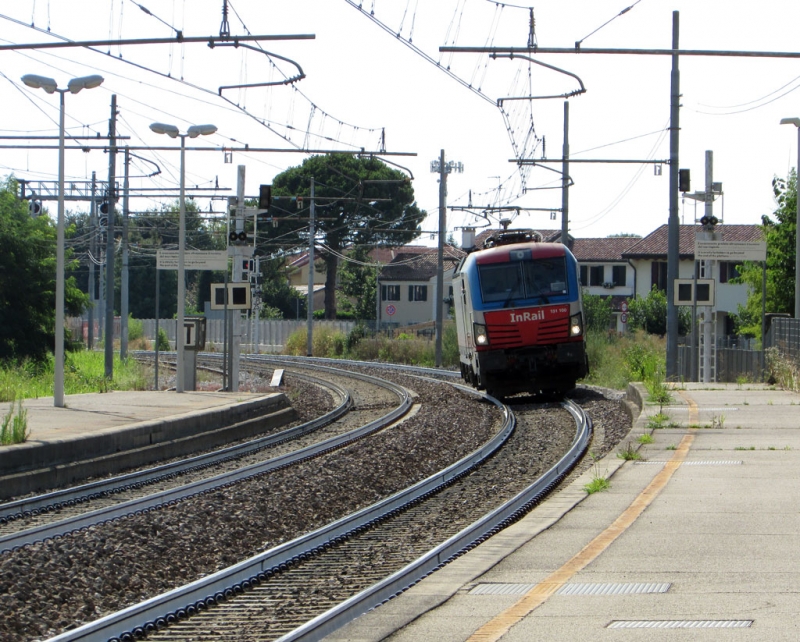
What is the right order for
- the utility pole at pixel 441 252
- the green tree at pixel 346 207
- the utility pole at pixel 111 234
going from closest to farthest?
1. the utility pole at pixel 111 234
2. the utility pole at pixel 441 252
3. the green tree at pixel 346 207

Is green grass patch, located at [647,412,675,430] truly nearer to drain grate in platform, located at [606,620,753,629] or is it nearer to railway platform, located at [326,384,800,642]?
railway platform, located at [326,384,800,642]

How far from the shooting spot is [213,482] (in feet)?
37.5

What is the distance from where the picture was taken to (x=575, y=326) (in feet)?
71.0

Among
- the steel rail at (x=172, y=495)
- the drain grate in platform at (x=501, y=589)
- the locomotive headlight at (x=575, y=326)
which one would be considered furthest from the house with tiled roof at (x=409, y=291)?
the drain grate in platform at (x=501, y=589)

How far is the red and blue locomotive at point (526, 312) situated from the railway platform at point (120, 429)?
428cm

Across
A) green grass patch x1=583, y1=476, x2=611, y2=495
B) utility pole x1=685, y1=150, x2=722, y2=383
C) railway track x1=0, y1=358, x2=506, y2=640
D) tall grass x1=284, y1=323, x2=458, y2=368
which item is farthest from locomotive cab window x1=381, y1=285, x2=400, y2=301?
green grass patch x1=583, y1=476, x2=611, y2=495

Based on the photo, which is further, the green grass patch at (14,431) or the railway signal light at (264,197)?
the railway signal light at (264,197)

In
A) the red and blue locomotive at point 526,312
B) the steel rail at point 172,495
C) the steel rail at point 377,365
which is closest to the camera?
the steel rail at point 172,495

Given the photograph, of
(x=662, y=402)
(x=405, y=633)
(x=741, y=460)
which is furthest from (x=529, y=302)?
(x=405, y=633)

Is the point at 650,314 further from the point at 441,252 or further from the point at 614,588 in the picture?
the point at 614,588

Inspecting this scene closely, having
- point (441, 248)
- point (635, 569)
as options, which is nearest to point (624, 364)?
point (441, 248)

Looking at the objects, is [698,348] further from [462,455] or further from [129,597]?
[129,597]

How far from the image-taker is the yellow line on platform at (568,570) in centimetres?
509

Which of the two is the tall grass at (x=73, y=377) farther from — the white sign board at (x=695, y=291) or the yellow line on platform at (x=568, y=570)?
the yellow line on platform at (x=568, y=570)
